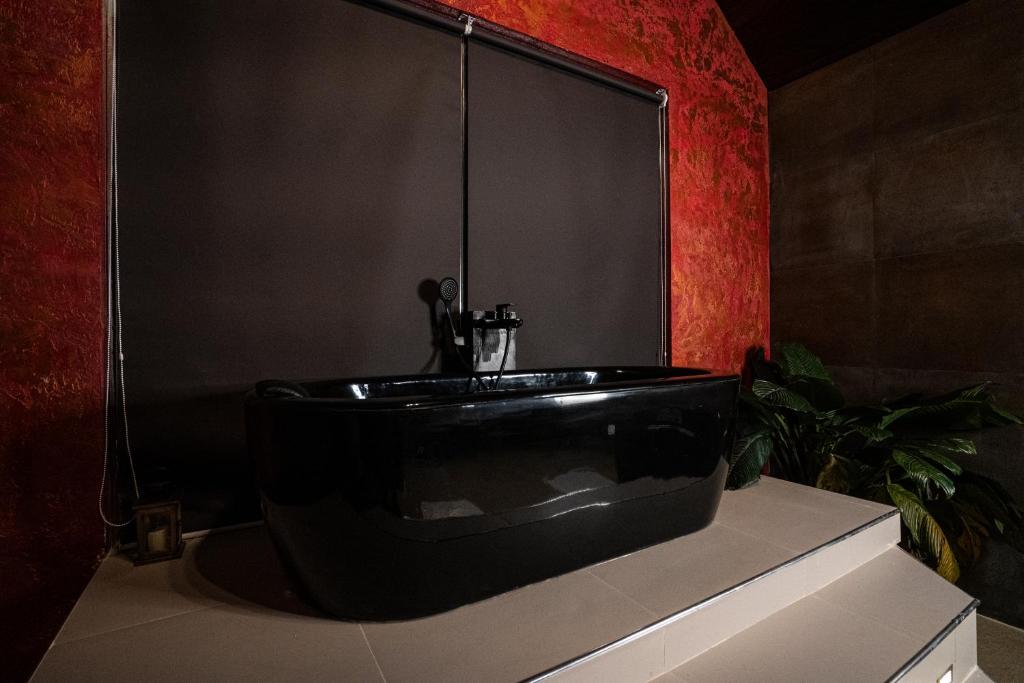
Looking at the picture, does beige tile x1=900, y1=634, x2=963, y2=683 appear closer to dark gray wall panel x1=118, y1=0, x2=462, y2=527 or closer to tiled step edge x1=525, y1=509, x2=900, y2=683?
tiled step edge x1=525, y1=509, x2=900, y2=683

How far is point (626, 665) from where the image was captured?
0.68 meters

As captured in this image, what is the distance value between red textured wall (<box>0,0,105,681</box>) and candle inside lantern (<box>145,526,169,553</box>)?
0.34 feet

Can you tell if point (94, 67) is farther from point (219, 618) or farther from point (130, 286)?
point (219, 618)

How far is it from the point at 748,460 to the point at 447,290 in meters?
1.11

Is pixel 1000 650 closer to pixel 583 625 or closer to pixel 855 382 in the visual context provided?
pixel 855 382

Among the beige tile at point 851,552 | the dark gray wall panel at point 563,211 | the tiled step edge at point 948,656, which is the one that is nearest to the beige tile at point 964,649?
the tiled step edge at point 948,656

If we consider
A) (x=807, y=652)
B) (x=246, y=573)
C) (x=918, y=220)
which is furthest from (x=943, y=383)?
(x=246, y=573)

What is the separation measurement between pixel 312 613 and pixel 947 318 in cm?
231

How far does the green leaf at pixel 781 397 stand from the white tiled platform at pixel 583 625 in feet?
2.09

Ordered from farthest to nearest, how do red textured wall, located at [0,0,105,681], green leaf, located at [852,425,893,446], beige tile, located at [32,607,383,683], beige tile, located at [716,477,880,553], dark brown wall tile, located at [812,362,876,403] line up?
dark brown wall tile, located at [812,362,876,403], green leaf, located at [852,425,893,446], beige tile, located at [716,477,880,553], red textured wall, located at [0,0,105,681], beige tile, located at [32,607,383,683]

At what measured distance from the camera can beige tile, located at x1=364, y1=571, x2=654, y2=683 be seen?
24.4 inches

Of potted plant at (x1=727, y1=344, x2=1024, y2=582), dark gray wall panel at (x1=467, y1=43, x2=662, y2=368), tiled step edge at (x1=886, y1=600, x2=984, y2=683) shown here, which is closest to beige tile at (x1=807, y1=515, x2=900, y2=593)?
tiled step edge at (x1=886, y1=600, x2=984, y2=683)

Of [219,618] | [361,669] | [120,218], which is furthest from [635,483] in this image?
[120,218]

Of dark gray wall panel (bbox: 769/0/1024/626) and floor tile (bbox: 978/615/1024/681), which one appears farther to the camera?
dark gray wall panel (bbox: 769/0/1024/626)
